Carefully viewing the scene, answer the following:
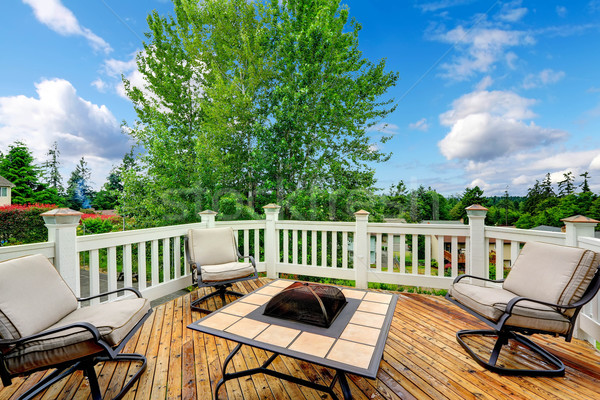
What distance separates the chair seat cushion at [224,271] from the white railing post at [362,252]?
5.15ft

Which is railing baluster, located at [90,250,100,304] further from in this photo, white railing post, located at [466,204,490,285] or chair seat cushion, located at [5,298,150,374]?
white railing post, located at [466,204,490,285]

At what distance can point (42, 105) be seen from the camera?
41.9ft

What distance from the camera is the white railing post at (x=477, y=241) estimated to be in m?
3.03

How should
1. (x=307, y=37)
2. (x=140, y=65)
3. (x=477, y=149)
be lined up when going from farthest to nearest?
1. (x=477, y=149)
2. (x=140, y=65)
3. (x=307, y=37)

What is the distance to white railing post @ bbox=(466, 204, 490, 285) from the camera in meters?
3.03

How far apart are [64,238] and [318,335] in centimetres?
238

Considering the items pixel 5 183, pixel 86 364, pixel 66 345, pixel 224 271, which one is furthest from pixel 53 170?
pixel 66 345

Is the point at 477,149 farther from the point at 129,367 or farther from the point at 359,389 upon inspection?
the point at 129,367

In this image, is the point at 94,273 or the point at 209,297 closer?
the point at 94,273

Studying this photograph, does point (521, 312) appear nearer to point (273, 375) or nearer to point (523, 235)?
point (523, 235)

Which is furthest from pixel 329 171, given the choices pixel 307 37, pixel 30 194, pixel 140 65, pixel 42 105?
pixel 30 194

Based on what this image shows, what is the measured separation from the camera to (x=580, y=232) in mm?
2189

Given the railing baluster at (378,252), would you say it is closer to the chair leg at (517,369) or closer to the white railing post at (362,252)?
the white railing post at (362,252)

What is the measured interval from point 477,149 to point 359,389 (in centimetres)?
1239
